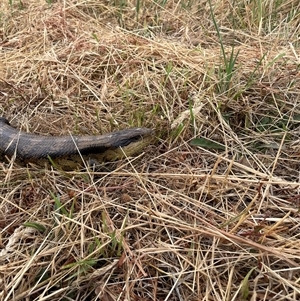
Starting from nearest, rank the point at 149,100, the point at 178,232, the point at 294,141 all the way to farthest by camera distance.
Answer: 1. the point at 178,232
2. the point at 294,141
3. the point at 149,100

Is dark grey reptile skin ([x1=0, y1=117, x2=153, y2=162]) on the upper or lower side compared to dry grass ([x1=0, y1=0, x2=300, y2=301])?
lower

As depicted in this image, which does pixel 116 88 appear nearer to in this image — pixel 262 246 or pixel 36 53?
pixel 36 53

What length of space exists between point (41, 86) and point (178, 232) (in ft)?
5.91

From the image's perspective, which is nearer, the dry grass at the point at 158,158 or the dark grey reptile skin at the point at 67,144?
the dry grass at the point at 158,158

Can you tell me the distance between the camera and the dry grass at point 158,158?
2045mm

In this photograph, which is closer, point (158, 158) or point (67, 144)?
point (158, 158)

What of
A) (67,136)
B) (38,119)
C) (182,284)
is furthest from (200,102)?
(182,284)

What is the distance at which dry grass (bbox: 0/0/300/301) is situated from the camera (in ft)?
6.71

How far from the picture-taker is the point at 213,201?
241 centimetres

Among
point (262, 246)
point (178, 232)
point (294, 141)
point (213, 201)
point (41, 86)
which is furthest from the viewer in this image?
point (41, 86)

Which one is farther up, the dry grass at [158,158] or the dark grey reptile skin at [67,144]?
the dry grass at [158,158]

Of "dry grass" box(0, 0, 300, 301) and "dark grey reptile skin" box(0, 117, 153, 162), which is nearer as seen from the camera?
"dry grass" box(0, 0, 300, 301)

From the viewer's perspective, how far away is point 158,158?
2770 mm

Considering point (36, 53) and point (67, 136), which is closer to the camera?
point (67, 136)
